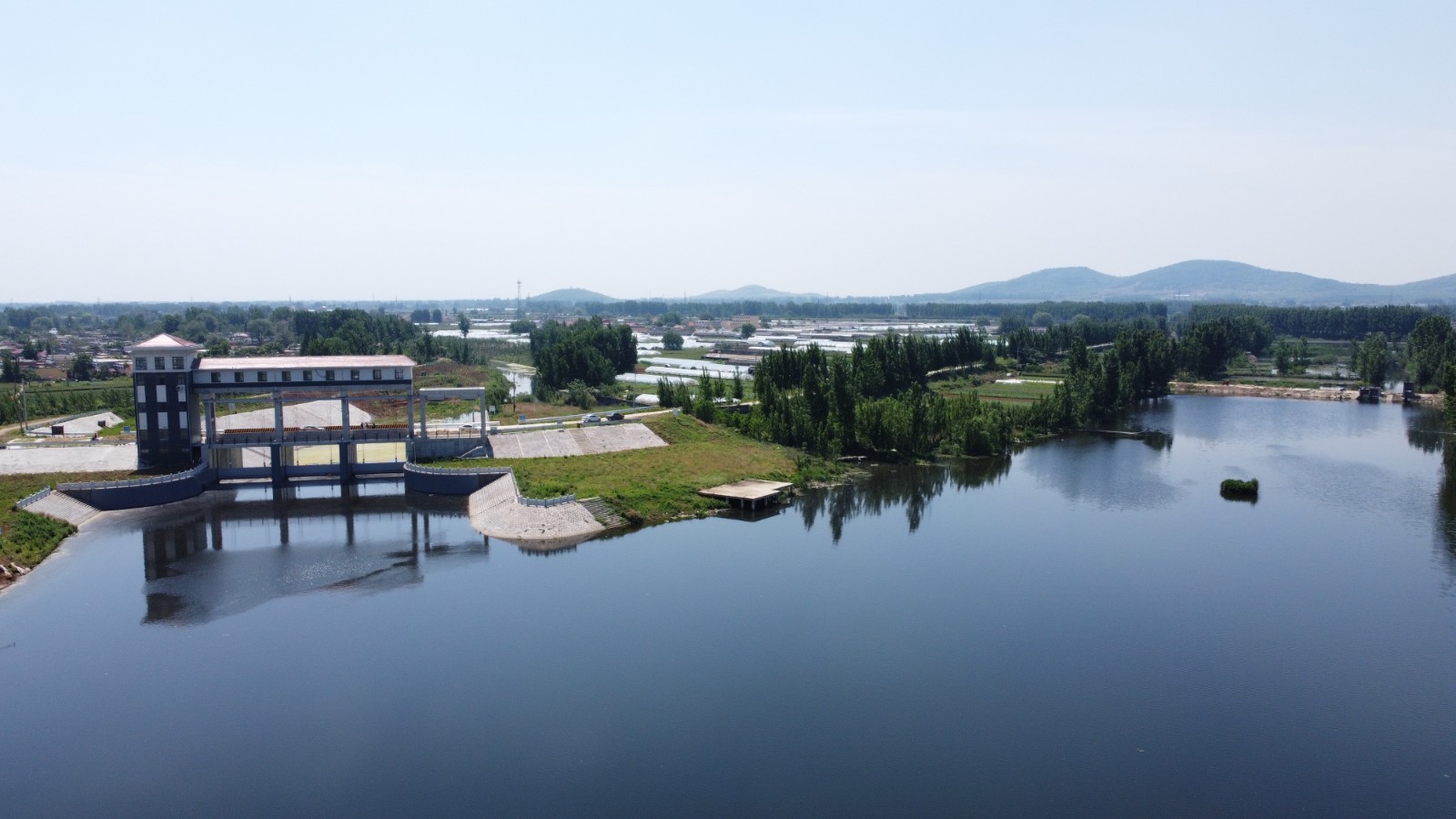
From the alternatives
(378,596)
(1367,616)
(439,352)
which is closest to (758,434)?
(378,596)

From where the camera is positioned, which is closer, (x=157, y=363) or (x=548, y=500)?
(x=548, y=500)

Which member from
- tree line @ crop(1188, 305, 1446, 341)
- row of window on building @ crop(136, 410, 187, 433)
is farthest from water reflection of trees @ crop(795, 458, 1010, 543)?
tree line @ crop(1188, 305, 1446, 341)

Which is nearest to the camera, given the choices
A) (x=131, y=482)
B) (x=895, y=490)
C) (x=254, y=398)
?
(x=131, y=482)

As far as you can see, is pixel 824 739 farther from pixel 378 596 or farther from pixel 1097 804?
pixel 378 596

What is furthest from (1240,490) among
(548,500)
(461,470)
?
(461,470)

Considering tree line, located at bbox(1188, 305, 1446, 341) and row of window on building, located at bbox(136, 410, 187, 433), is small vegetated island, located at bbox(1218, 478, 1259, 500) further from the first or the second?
tree line, located at bbox(1188, 305, 1446, 341)

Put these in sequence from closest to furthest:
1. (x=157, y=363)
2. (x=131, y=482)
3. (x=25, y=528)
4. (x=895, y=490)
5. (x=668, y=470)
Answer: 1. (x=25, y=528)
2. (x=131, y=482)
3. (x=157, y=363)
4. (x=668, y=470)
5. (x=895, y=490)

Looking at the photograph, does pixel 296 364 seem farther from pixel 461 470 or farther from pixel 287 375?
pixel 461 470

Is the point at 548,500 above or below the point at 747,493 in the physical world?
above

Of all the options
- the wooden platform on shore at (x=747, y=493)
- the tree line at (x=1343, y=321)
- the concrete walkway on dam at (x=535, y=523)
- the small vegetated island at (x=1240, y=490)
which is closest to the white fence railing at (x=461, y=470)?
the concrete walkway on dam at (x=535, y=523)
